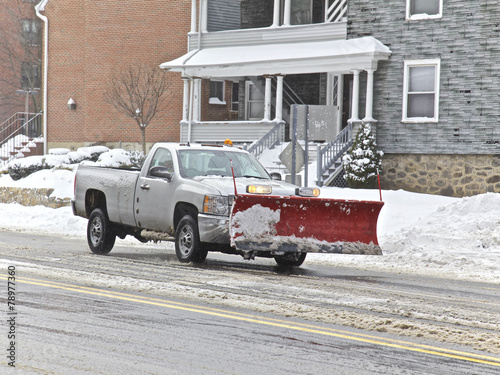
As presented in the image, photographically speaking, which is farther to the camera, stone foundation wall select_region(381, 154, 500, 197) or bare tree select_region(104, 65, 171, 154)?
bare tree select_region(104, 65, 171, 154)

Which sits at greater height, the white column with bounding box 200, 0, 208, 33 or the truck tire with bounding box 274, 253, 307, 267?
the white column with bounding box 200, 0, 208, 33

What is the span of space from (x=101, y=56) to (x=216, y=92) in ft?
17.7

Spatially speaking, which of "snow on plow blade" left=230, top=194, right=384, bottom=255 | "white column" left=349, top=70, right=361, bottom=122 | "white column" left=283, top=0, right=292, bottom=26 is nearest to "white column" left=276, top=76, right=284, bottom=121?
"white column" left=283, top=0, right=292, bottom=26

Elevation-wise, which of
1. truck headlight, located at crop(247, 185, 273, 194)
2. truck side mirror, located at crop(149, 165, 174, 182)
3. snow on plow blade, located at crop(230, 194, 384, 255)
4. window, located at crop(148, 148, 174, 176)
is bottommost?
snow on plow blade, located at crop(230, 194, 384, 255)

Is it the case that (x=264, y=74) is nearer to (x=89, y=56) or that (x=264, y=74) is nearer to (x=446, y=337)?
(x=89, y=56)

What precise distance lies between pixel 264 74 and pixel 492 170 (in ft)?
28.2

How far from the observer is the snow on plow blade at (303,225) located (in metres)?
11.4

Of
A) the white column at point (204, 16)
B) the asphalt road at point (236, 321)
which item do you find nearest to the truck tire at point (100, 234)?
the asphalt road at point (236, 321)

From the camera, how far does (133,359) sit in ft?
19.6

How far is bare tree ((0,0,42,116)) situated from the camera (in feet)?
162

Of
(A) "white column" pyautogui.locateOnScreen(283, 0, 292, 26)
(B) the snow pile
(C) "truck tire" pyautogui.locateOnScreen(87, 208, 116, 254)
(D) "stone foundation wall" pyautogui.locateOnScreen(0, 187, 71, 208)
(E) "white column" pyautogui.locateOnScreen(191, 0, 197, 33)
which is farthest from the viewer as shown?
(E) "white column" pyautogui.locateOnScreen(191, 0, 197, 33)

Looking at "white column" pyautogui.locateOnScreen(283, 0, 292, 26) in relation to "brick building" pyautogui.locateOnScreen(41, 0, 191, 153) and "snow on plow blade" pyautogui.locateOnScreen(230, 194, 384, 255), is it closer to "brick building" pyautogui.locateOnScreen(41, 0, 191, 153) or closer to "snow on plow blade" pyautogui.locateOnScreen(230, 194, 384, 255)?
"brick building" pyautogui.locateOnScreen(41, 0, 191, 153)

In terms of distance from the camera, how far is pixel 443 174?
25.2 metres

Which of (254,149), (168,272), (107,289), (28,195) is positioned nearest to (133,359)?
(107,289)
